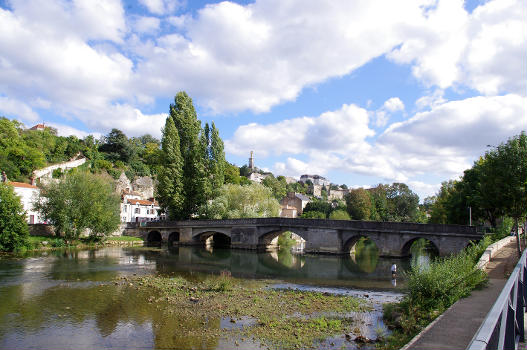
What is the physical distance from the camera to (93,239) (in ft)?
144

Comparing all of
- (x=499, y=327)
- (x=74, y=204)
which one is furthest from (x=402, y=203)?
(x=499, y=327)

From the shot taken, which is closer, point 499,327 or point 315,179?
point 499,327

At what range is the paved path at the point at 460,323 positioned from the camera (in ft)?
27.5

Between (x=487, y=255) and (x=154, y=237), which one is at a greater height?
(x=487, y=255)

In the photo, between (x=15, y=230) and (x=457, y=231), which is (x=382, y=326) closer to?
(x=457, y=231)

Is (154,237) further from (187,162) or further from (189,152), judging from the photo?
(189,152)

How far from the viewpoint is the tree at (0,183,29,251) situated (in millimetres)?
32125

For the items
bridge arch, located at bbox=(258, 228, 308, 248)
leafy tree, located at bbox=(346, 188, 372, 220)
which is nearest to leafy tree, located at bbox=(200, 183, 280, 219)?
bridge arch, located at bbox=(258, 228, 308, 248)

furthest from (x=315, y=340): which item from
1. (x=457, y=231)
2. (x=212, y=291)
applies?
(x=457, y=231)

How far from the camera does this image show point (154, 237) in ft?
181

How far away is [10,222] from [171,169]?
709 inches

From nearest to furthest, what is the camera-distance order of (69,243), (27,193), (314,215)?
(69,243), (27,193), (314,215)

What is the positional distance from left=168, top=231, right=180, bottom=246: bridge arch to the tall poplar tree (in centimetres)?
468

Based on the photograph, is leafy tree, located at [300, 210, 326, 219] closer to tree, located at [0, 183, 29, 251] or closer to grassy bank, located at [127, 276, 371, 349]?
tree, located at [0, 183, 29, 251]
